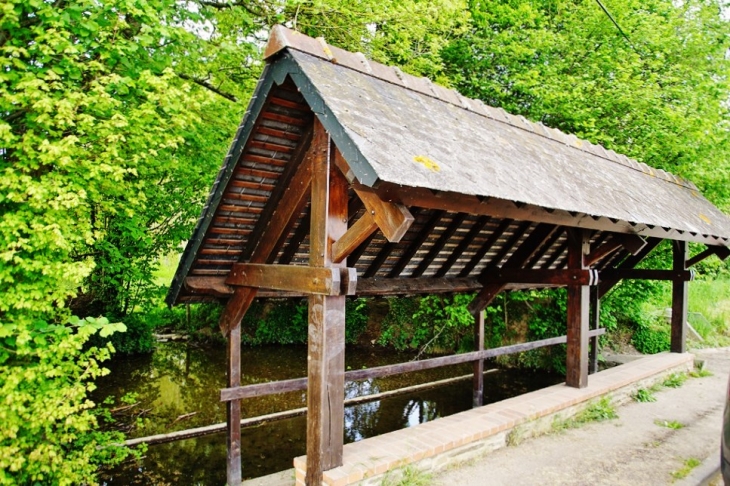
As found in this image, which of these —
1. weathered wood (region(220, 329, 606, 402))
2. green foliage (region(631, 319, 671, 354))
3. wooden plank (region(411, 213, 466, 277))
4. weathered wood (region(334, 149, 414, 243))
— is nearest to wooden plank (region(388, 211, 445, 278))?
wooden plank (region(411, 213, 466, 277))

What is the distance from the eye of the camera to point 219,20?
852 cm

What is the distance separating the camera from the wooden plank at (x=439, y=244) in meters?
5.46

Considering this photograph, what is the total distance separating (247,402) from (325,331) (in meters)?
6.60

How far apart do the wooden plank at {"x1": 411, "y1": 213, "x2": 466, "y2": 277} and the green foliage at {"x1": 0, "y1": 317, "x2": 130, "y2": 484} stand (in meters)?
3.36

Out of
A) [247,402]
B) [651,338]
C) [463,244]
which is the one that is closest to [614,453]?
[463,244]

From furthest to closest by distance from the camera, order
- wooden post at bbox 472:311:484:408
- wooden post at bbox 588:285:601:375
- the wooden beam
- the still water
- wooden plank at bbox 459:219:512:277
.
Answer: wooden post at bbox 588:285:601:375 < wooden post at bbox 472:311:484:408 < the still water < wooden plank at bbox 459:219:512:277 < the wooden beam

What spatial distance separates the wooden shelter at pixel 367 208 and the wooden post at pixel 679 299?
189cm

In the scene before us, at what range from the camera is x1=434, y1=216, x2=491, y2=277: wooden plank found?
18.7 feet

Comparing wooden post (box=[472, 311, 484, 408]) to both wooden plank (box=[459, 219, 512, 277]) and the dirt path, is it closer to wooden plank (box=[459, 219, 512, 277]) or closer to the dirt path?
wooden plank (box=[459, 219, 512, 277])

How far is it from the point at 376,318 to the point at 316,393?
11724 millimetres

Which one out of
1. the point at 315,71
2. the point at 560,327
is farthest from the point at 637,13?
the point at 315,71

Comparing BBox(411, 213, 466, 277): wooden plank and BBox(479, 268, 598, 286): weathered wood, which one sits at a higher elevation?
BBox(411, 213, 466, 277): wooden plank

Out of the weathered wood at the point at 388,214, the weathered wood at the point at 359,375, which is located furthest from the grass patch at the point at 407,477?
the weathered wood at the point at 388,214

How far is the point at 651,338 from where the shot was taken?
11.1m
